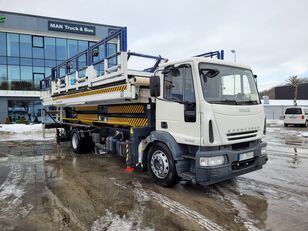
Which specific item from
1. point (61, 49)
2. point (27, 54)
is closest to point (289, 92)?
point (61, 49)

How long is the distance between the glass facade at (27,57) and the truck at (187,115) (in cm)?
2575

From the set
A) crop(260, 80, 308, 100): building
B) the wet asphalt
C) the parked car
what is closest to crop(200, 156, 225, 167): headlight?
the wet asphalt

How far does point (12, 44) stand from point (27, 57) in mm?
1965

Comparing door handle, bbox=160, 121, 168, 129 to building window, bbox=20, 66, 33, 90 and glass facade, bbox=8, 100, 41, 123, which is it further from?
building window, bbox=20, 66, 33, 90

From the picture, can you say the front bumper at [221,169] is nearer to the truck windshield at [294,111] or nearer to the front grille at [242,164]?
the front grille at [242,164]

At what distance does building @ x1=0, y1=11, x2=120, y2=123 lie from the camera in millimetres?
29078

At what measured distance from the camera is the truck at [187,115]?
5000 mm

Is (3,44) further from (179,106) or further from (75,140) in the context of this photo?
(179,106)

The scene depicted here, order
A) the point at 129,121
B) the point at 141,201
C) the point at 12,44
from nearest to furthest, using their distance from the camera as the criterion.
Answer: the point at 141,201 → the point at 129,121 → the point at 12,44

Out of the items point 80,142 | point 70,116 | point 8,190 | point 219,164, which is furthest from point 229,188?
point 70,116

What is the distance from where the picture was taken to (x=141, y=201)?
5051mm

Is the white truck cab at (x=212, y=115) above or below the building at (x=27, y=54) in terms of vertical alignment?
below

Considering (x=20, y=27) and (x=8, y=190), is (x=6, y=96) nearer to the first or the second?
(x=20, y=27)

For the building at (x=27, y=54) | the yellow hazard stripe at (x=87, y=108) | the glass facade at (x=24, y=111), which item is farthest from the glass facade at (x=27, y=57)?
the yellow hazard stripe at (x=87, y=108)
